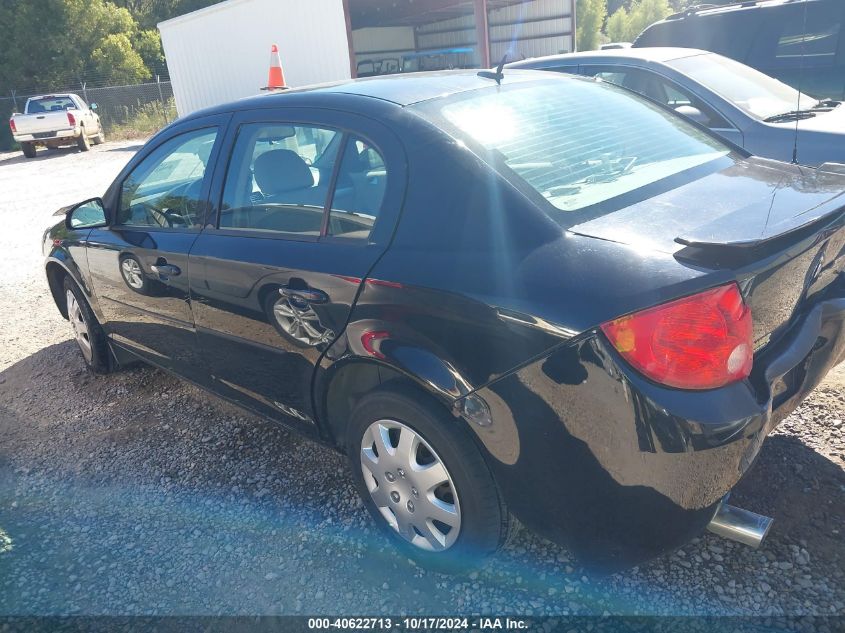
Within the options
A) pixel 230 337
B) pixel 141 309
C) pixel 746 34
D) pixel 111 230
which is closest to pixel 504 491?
pixel 230 337

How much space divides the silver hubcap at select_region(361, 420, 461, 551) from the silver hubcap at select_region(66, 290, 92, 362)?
2.67 metres

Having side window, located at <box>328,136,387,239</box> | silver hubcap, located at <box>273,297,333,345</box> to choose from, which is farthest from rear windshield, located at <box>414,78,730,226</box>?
silver hubcap, located at <box>273,297,333,345</box>

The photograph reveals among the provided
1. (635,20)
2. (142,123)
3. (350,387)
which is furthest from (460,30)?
(350,387)

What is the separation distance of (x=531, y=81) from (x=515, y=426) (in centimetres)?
168

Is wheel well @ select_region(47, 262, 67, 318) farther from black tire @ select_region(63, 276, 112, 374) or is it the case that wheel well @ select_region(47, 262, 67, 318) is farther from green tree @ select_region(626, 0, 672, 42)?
green tree @ select_region(626, 0, 672, 42)

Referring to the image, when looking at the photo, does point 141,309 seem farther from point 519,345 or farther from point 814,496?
point 814,496

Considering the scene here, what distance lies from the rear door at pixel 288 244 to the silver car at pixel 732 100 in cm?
339

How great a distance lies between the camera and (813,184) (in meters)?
2.47

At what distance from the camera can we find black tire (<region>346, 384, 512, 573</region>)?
2135mm

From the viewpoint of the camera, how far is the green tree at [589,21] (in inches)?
1305

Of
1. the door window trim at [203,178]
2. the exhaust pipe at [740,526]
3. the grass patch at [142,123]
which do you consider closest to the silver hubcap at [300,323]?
the door window trim at [203,178]

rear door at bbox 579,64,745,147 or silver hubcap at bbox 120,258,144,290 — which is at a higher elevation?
rear door at bbox 579,64,745,147

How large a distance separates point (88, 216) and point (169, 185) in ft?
2.24

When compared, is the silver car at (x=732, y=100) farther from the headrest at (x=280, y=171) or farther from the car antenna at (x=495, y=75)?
the headrest at (x=280, y=171)
